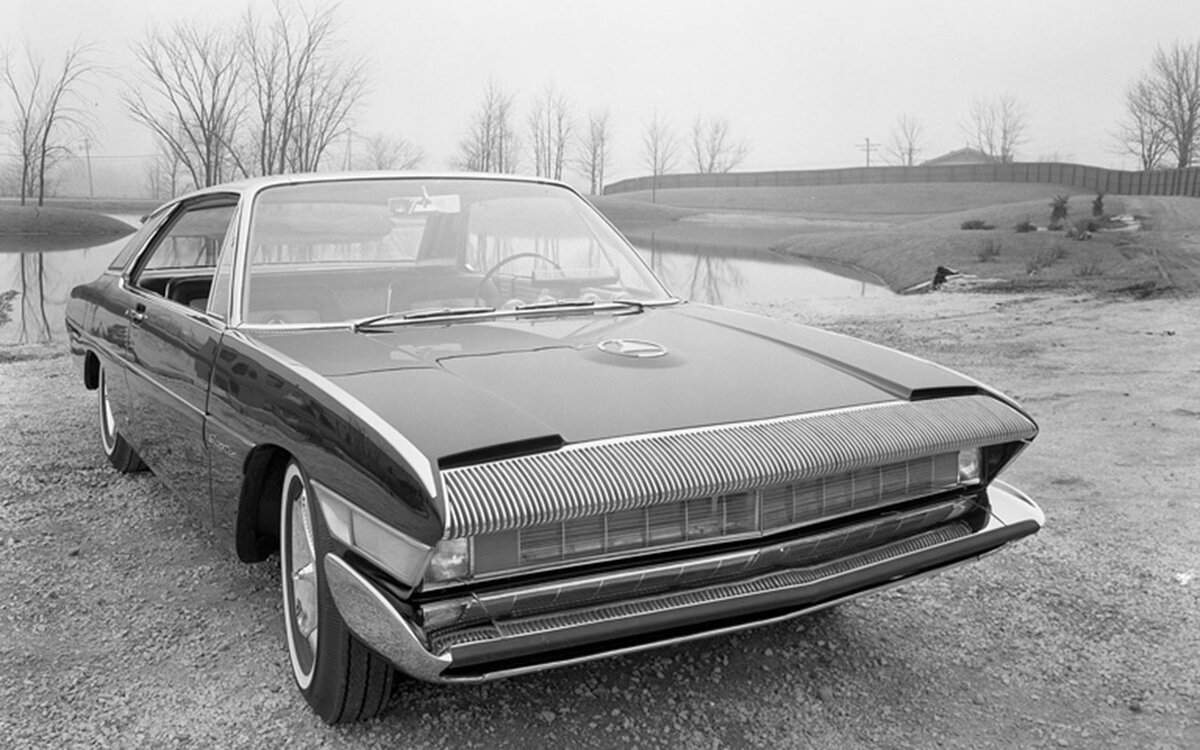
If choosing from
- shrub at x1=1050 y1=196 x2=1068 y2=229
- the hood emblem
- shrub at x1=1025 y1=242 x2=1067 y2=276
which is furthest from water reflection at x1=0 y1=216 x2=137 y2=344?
shrub at x1=1050 y1=196 x2=1068 y2=229

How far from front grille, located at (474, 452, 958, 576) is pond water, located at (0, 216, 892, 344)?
896 cm

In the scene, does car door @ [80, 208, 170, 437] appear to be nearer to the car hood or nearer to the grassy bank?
the car hood

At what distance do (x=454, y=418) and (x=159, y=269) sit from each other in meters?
3.32

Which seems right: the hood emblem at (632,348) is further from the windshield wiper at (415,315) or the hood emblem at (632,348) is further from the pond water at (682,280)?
the pond water at (682,280)

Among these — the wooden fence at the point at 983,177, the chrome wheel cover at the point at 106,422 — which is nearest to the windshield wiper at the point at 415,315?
the chrome wheel cover at the point at 106,422

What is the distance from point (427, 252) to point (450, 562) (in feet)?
6.08

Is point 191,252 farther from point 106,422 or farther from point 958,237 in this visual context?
point 958,237

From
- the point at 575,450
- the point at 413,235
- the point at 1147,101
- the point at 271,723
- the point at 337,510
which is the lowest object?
the point at 271,723

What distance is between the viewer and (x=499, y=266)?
3590 millimetres

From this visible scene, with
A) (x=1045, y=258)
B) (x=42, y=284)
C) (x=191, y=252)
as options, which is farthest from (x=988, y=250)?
(x=191, y=252)

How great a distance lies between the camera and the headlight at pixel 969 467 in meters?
2.69

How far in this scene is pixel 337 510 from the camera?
7.14ft

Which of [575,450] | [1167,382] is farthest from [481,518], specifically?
A: [1167,382]

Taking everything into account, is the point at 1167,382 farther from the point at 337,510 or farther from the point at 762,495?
the point at 337,510
